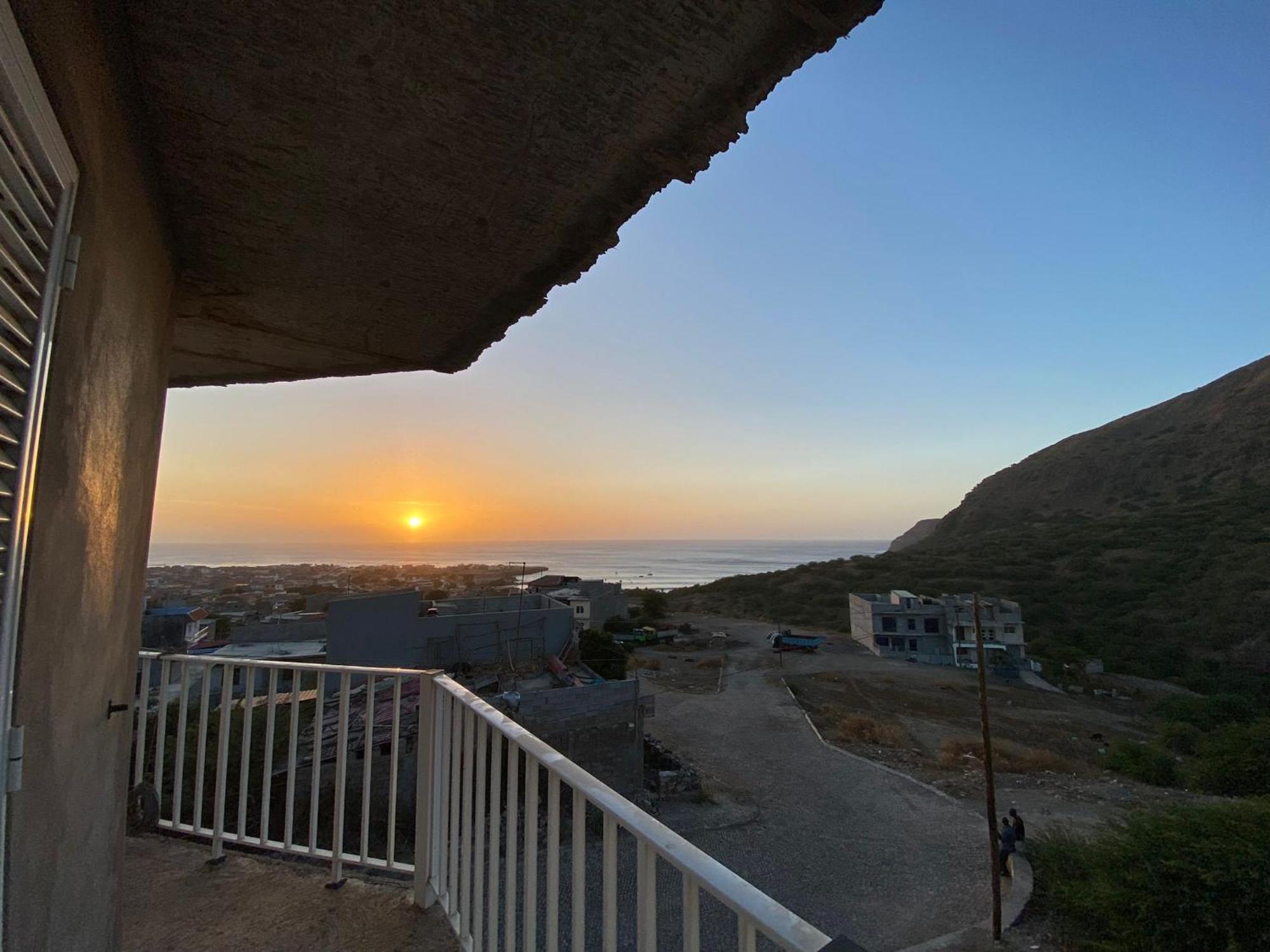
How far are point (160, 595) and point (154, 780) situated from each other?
1370 inches

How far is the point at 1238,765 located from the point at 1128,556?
38.4m

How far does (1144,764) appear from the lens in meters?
17.4

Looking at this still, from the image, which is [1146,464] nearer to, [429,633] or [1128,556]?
[1128,556]

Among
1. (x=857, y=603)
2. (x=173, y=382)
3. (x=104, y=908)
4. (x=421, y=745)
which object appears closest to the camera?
(x=104, y=908)

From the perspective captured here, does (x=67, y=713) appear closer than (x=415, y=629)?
Yes

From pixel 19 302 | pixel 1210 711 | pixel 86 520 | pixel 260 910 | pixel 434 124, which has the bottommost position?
pixel 1210 711

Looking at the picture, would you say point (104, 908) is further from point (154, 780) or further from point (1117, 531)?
point (1117, 531)

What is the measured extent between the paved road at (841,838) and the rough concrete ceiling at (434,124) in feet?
30.3

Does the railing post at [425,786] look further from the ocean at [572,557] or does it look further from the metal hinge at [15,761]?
the ocean at [572,557]

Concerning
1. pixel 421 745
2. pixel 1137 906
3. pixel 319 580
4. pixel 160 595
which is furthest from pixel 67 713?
pixel 319 580

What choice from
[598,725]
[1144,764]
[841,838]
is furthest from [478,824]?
[1144,764]

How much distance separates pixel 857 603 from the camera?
40.0 m

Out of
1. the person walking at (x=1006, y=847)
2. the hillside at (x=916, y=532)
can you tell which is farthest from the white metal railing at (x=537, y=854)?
the hillside at (x=916, y=532)

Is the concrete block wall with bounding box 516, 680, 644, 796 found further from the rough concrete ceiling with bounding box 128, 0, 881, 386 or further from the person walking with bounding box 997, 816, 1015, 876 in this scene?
the rough concrete ceiling with bounding box 128, 0, 881, 386
